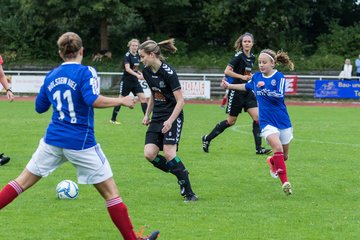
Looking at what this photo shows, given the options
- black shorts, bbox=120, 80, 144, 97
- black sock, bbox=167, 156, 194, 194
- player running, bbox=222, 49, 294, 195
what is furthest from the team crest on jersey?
black shorts, bbox=120, 80, 144, 97

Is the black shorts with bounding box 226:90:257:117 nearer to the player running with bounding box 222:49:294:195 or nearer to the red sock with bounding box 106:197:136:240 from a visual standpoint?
the player running with bounding box 222:49:294:195

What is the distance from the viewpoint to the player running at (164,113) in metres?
8.33

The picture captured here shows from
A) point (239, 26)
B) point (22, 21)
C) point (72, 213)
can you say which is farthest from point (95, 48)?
point (72, 213)

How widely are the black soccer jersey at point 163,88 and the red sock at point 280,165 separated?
4.74 ft

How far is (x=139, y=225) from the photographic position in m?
7.36

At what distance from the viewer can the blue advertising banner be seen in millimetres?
30188

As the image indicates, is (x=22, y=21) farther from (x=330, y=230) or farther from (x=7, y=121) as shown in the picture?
(x=330, y=230)

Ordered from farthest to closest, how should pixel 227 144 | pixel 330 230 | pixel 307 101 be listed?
pixel 307 101, pixel 227 144, pixel 330 230

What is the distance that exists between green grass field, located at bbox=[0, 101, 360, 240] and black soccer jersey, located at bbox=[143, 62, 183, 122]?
1.01 meters

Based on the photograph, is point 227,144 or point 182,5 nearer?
→ point 227,144

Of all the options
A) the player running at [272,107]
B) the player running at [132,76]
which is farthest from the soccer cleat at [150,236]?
the player running at [132,76]

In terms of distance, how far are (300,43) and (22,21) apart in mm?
15156

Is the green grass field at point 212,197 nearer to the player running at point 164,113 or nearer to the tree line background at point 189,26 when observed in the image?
the player running at point 164,113

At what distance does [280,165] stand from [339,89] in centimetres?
2200
